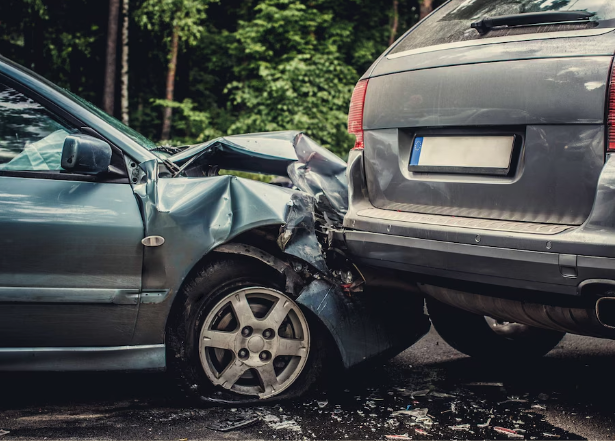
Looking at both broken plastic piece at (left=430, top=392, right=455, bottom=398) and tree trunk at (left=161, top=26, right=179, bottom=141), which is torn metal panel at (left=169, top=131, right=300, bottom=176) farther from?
tree trunk at (left=161, top=26, right=179, bottom=141)

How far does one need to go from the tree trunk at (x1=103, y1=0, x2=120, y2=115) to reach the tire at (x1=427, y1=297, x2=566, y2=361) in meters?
11.4

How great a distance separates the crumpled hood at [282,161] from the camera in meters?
3.91

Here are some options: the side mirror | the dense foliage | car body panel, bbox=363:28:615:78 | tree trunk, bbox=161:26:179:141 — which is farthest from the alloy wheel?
tree trunk, bbox=161:26:179:141

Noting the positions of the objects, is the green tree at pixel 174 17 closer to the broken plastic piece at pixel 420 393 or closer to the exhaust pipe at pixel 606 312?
the broken plastic piece at pixel 420 393

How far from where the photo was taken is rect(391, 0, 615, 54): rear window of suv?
9.11 ft

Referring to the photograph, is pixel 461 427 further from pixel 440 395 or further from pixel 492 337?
pixel 492 337

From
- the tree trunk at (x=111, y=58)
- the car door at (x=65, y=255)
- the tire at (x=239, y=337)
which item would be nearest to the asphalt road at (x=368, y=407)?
the tire at (x=239, y=337)

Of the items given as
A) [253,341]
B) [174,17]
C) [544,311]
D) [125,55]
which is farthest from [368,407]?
[125,55]

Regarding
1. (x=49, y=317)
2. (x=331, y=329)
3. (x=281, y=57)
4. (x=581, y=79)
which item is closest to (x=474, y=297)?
(x=331, y=329)

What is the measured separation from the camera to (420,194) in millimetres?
3207

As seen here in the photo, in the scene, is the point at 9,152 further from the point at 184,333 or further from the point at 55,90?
the point at 184,333

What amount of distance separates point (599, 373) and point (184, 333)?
243cm

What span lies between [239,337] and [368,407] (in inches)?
28.3

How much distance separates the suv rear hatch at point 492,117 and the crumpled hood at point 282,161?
598 mm
